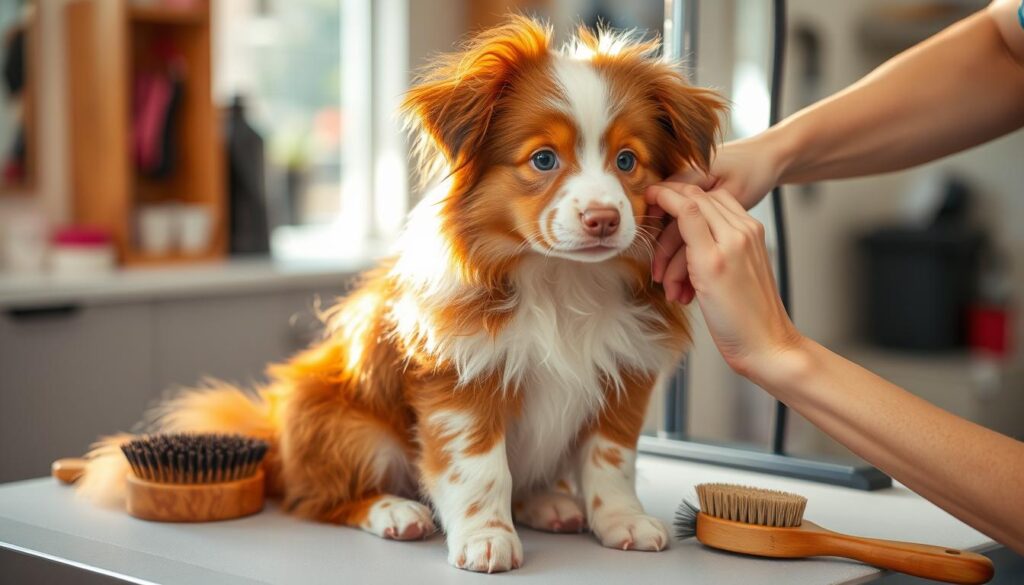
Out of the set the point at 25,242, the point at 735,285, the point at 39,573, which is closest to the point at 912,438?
the point at 735,285

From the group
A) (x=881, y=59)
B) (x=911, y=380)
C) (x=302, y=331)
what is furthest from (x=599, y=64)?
(x=881, y=59)

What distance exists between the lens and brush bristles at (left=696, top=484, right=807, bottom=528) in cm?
109

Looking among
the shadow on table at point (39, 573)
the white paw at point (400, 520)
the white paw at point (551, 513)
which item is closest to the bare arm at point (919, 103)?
the white paw at point (551, 513)

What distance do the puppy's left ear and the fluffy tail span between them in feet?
1.78

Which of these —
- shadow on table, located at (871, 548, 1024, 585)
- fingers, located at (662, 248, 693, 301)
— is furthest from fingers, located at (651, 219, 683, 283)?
shadow on table, located at (871, 548, 1024, 585)

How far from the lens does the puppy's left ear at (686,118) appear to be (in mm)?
1188

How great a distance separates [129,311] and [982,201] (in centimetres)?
326

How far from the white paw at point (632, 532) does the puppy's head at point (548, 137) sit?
268 millimetres

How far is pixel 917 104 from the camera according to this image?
1.35 m

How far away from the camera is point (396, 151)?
12.9ft

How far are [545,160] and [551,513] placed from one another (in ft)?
1.24

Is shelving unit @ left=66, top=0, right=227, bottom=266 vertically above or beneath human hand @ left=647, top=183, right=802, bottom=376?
above

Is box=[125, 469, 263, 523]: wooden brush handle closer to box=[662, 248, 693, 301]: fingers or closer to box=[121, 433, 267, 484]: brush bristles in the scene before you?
box=[121, 433, 267, 484]: brush bristles

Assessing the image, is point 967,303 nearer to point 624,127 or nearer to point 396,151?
point 396,151
